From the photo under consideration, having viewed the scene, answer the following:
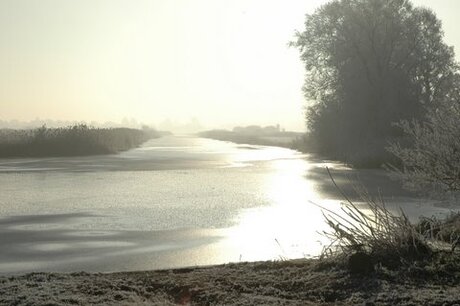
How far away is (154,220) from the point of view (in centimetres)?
1244

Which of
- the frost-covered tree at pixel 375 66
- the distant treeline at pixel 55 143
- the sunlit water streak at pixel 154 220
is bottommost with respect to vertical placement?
the sunlit water streak at pixel 154 220

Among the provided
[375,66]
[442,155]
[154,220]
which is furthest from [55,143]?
[442,155]

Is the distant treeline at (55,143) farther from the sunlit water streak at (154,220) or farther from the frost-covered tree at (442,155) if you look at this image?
the frost-covered tree at (442,155)

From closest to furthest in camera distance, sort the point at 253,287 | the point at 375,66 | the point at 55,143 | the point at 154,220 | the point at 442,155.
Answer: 1. the point at 253,287
2. the point at 442,155
3. the point at 154,220
4. the point at 375,66
5. the point at 55,143

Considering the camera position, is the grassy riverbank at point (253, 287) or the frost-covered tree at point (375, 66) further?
Answer: the frost-covered tree at point (375, 66)

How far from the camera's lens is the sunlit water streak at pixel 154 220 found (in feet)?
29.0

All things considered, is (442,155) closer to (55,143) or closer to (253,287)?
(253,287)

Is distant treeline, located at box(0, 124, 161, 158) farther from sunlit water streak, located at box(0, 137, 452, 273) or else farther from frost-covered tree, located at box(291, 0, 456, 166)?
frost-covered tree, located at box(291, 0, 456, 166)

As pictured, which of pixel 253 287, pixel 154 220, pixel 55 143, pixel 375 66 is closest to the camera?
pixel 253 287

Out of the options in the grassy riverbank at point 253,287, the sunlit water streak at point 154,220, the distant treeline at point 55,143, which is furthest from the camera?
the distant treeline at point 55,143

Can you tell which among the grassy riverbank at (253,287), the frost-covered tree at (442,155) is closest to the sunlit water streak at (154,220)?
the grassy riverbank at (253,287)

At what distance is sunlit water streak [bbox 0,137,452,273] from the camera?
8.84m

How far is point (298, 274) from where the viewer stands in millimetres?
6988

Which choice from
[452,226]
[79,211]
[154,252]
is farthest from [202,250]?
[79,211]
